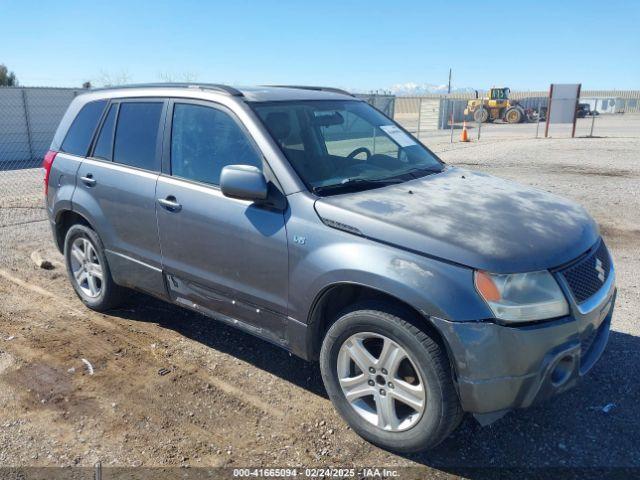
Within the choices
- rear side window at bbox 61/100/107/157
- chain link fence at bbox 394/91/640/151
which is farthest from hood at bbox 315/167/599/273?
chain link fence at bbox 394/91/640/151

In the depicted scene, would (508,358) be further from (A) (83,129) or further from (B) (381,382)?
(A) (83,129)

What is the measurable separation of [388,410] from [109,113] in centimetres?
333

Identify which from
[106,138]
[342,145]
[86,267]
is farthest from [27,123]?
[342,145]

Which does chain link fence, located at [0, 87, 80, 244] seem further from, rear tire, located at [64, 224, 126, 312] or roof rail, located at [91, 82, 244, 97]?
roof rail, located at [91, 82, 244, 97]

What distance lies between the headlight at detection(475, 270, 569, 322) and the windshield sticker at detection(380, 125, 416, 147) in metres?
1.97

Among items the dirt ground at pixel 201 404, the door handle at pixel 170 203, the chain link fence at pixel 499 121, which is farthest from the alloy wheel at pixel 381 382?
the chain link fence at pixel 499 121

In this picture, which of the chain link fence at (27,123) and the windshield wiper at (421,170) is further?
the chain link fence at (27,123)

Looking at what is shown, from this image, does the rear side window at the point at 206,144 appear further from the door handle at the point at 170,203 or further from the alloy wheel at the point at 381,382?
the alloy wheel at the point at 381,382

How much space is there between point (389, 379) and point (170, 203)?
1937 mm

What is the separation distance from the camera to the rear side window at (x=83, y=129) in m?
4.79

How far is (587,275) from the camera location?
3.07 m

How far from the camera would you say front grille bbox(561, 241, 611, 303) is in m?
2.92

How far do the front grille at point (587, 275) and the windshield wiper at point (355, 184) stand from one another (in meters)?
1.25

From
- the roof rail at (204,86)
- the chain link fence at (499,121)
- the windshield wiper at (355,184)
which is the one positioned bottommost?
the chain link fence at (499,121)
